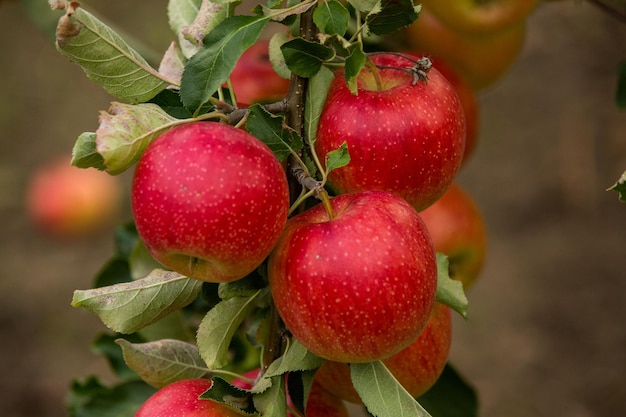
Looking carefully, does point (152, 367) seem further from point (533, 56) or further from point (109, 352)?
point (533, 56)

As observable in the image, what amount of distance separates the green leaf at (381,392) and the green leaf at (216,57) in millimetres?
271

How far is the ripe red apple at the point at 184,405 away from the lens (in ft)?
2.42

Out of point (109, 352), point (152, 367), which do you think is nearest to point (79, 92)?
point (109, 352)

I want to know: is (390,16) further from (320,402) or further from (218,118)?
(320,402)

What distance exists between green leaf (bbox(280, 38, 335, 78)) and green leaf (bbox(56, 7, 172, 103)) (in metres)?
0.11

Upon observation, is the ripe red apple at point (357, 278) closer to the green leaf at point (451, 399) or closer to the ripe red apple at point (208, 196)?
the ripe red apple at point (208, 196)

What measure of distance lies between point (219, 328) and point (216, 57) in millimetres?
242

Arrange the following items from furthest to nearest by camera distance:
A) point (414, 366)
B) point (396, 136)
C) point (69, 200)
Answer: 1. point (69, 200)
2. point (414, 366)
3. point (396, 136)

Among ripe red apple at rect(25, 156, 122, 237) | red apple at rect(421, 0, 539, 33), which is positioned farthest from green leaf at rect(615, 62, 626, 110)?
ripe red apple at rect(25, 156, 122, 237)

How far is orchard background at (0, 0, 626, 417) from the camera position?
→ 2107 millimetres

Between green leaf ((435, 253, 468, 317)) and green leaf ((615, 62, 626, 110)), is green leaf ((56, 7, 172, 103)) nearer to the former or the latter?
green leaf ((435, 253, 468, 317))

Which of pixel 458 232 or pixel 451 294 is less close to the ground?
pixel 451 294

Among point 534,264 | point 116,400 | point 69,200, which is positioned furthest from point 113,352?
point 69,200

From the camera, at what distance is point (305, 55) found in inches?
28.3
